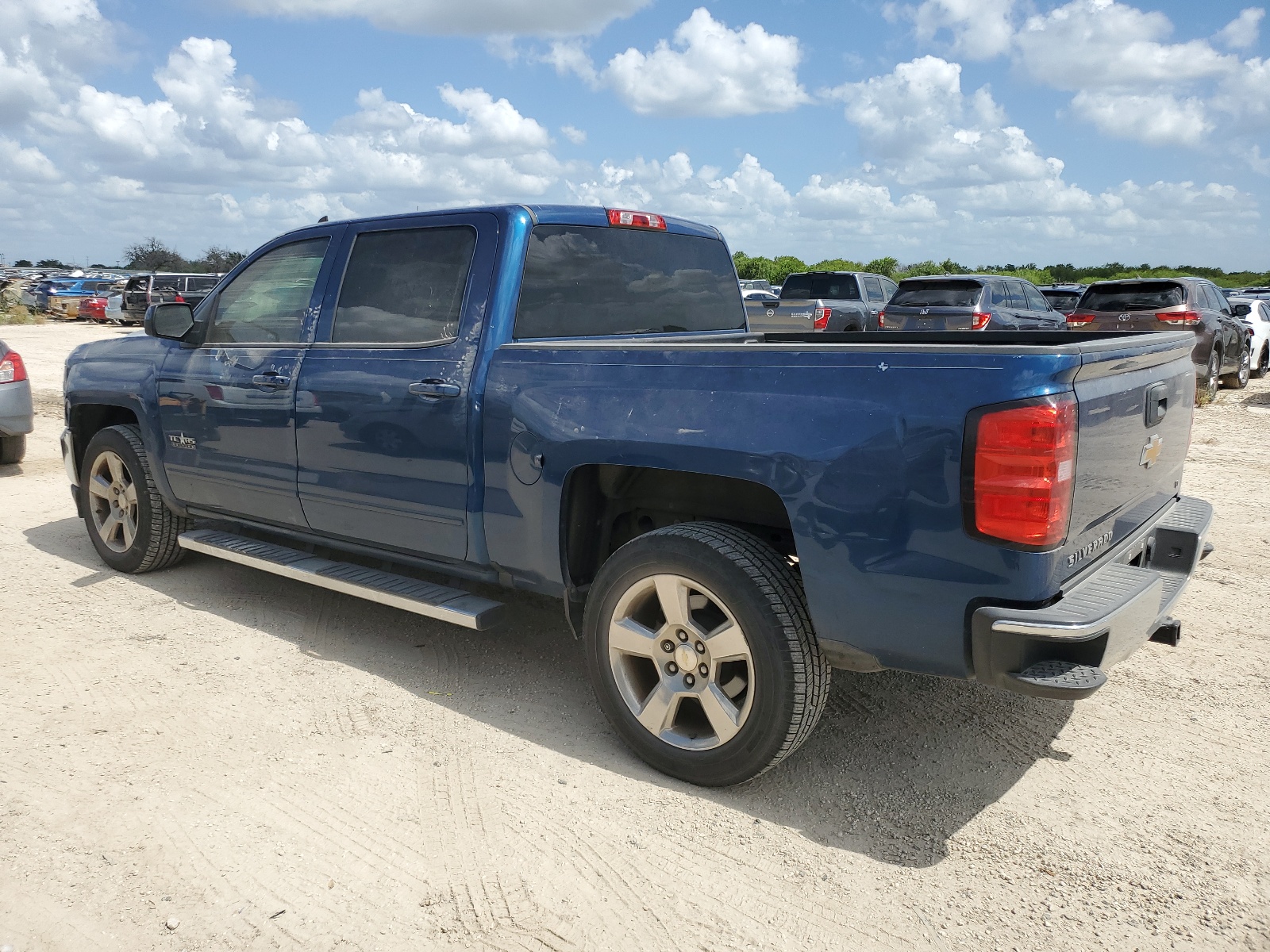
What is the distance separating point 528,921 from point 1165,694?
2883 millimetres

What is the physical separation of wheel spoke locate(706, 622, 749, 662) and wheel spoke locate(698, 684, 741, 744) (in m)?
0.12

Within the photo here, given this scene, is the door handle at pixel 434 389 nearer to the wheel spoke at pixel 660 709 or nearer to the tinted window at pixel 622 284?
the tinted window at pixel 622 284

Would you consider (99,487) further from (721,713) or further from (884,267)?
(884,267)

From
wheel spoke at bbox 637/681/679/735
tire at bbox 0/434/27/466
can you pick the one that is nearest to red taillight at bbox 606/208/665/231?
wheel spoke at bbox 637/681/679/735

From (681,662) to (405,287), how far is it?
2.08 m

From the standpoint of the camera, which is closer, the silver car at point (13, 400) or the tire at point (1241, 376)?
the silver car at point (13, 400)

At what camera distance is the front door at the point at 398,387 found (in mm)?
4008

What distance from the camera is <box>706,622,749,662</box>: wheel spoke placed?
322cm

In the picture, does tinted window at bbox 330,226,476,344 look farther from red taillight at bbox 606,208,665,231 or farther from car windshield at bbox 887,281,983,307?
car windshield at bbox 887,281,983,307

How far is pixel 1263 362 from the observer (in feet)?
60.4

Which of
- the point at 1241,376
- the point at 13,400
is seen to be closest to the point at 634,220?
the point at 13,400

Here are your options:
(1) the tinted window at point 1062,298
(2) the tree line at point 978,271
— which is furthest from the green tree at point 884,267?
(1) the tinted window at point 1062,298

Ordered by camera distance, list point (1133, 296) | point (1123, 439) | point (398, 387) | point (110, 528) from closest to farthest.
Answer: point (1123, 439) < point (398, 387) < point (110, 528) < point (1133, 296)

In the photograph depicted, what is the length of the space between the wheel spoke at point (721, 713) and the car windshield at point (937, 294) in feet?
42.5
